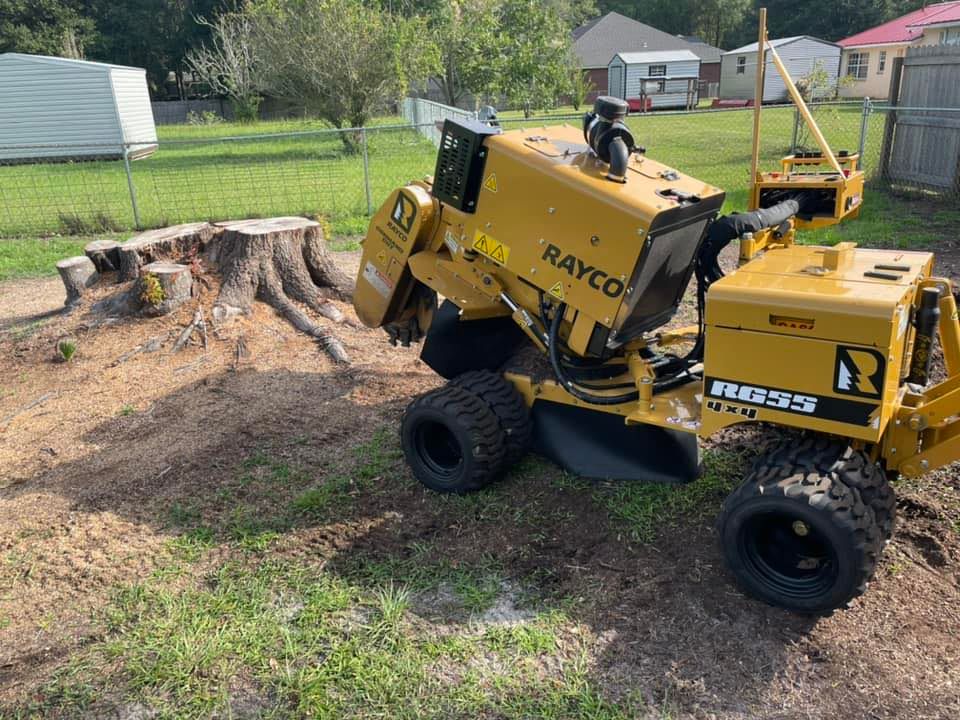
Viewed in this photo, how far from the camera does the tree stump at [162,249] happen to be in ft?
22.9

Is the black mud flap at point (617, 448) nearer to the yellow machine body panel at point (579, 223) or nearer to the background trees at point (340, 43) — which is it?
the yellow machine body panel at point (579, 223)

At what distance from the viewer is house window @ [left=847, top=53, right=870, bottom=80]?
133 ft

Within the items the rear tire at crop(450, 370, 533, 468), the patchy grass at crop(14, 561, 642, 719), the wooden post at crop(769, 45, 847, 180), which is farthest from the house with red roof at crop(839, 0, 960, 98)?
the patchy grass at crop(14, 561, 642, 719)

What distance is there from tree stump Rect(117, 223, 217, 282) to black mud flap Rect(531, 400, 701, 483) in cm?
417

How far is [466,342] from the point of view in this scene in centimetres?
455

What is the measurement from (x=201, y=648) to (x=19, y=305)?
6.42 m

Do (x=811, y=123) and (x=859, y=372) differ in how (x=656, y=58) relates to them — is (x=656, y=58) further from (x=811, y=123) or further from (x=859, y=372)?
(x=859, y=372)

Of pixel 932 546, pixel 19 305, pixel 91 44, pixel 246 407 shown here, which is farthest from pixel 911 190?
pixel 91 44

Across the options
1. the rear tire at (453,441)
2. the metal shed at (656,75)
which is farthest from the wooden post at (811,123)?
the metal shed at (656,75)

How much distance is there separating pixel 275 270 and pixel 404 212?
279 cm

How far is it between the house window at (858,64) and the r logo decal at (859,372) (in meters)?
43.8

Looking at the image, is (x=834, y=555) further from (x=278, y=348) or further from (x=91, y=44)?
(x=91, y=44)

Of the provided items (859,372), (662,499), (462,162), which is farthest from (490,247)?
(859,372)

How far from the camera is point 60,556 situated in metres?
3.87
